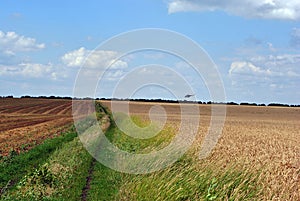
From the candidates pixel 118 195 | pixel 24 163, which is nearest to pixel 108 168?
pixel 24 163

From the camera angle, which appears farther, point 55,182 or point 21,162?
point 21,162

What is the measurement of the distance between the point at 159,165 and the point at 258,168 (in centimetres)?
419

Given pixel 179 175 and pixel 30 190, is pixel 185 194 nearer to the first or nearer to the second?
pixel 179 175

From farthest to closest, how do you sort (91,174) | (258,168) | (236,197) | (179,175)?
(91,174) → (179,175) → (258,168) → (236,197)

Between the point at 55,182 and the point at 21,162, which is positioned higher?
the point at 21,162

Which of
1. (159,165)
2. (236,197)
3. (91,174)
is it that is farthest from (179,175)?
(91,174)

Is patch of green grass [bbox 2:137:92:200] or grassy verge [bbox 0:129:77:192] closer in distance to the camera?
patch of green grass [bbox 2:137:92:200]

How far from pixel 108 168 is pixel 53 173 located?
3.87 metres

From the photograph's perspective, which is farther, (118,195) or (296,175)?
(118,195)

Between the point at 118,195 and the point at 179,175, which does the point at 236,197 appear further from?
the point at 118,195

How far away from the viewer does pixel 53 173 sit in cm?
1636

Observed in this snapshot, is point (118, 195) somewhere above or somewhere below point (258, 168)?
below

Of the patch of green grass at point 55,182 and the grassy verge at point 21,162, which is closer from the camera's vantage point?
the patch of green grass at point 55,182

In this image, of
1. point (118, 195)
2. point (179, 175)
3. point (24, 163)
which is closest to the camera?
point (179, 175)
